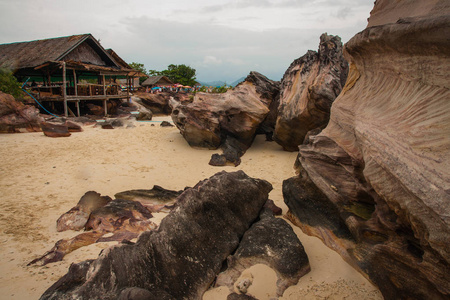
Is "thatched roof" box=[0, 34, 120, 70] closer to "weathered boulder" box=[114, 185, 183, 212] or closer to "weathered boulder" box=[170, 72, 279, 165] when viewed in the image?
"weathered boulder" box=[170, 72, 279, 165]

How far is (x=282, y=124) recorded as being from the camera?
8469 mm

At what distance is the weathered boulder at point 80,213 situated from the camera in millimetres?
4508

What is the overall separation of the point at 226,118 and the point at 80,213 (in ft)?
18.8

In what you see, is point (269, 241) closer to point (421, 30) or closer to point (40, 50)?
point (421, 30)

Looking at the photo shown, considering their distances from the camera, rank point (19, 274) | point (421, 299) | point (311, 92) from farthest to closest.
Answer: point (311, 92) → point (19, 274) → point (421, 299)

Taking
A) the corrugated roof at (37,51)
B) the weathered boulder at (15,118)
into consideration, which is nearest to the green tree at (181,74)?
the corrugated roof at (37,51)

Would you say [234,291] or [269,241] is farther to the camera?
[269,241]

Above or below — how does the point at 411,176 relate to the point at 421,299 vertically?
above

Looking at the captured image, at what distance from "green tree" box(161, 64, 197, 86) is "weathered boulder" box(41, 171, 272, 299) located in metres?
37.7

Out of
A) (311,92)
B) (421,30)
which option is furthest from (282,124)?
(421,30)

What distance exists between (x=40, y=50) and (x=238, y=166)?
16.1 metres

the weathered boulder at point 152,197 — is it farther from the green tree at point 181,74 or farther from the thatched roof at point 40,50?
the green tree at point 181,74

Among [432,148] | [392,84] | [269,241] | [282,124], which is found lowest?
[269,241]

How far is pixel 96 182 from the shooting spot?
670 cm
